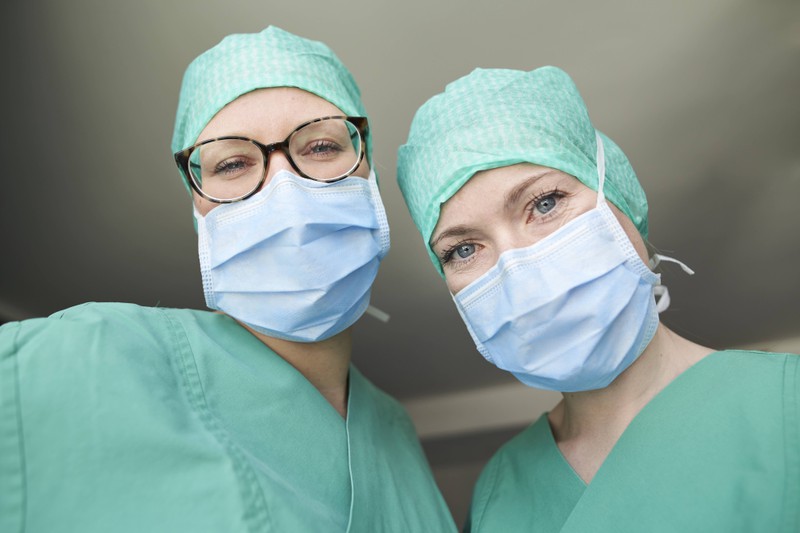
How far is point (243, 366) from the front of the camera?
1337 mm

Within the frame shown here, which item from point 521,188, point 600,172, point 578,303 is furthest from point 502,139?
point 578,303

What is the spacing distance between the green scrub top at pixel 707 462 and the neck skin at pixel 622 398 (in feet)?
0.14

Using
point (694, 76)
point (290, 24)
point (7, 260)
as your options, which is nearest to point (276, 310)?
point (290, 24)

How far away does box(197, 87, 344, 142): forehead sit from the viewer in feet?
4.63

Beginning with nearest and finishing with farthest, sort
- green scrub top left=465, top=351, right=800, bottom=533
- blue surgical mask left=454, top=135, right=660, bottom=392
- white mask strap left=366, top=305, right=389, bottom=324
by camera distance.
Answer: green scrub top left=465, top=351, right=800, bottom=533 → blue surgical mask left=454, top=135, right=660, bottom=392 → white mask strap left=366, top=305, right=389, bottom=324

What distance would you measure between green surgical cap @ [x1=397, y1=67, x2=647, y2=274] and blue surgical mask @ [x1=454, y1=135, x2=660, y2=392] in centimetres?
14

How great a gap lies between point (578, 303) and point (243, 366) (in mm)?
684

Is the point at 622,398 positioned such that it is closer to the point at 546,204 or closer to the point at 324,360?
the point at 546,204

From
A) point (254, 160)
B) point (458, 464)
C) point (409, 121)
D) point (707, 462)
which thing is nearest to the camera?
point (707, 462)

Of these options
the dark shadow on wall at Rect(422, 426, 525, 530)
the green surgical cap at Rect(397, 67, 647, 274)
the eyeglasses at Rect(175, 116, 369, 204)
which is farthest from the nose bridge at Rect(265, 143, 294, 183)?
the dark shadow on wall at Rect(422, 426, 525, 530)

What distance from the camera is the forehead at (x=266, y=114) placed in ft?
4.63

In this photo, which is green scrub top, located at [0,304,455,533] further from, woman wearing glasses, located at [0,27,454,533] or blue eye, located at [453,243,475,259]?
blue eye, located at [453,243,475,259]

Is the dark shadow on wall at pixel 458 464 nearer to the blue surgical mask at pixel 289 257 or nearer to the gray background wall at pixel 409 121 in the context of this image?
the gray background wall at pixel 409 121

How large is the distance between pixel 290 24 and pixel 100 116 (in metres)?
0.67
